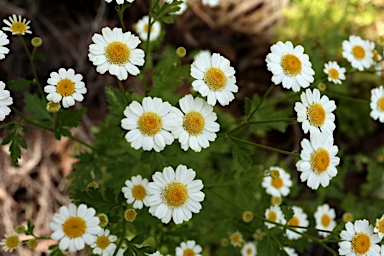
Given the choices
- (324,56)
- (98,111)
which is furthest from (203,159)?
(324,56)

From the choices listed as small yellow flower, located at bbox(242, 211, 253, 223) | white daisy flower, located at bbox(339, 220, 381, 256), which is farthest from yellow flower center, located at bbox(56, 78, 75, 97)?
white daisy flower, located at bbox(339, 220, 381, 256)

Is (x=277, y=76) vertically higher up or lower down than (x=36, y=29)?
lower down

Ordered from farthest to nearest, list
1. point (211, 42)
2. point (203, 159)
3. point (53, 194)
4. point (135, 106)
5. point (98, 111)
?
point (211, 42) → point (98, 111) → point (53, 194) → point (203, 159) → point (135, 106)

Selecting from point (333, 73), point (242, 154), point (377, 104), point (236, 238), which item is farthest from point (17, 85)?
point (377, 104)

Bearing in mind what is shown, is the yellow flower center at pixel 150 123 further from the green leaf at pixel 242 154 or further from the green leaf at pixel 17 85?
the green leaf at pixel 17 85

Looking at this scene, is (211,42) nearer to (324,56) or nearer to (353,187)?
(324,56)

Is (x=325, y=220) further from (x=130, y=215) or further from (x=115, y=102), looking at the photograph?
(x=115, y=102)
